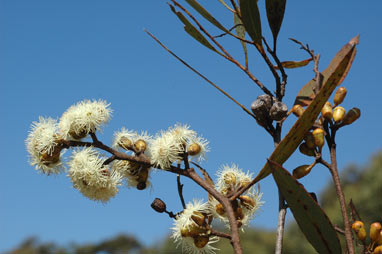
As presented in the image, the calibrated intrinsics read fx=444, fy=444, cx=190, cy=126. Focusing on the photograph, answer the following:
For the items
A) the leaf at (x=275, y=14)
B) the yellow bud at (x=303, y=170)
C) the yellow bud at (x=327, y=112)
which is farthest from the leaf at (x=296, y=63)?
the yellow bud at (x=303, y=170)

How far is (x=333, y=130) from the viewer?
0.92 meters

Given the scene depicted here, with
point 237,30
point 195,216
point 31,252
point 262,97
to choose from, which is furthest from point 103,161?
point 31,252

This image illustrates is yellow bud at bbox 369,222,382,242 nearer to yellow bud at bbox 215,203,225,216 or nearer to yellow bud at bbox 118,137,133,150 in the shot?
yellow bud at bbox 215,203,225,216

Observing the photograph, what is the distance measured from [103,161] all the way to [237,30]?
0.51 metres

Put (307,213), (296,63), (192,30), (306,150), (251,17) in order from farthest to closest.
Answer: (296,63) < (192,30) < (251,17) < (306,150) < (307,213)

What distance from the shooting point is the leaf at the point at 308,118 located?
29.9 inches

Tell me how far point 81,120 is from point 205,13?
414 millimetres

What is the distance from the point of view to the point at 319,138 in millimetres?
865

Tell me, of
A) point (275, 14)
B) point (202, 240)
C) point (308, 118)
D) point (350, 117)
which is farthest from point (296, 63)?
point (202, 240)

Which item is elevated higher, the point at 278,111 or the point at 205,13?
the point at 205,13

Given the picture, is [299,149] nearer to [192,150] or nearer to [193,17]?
[192,150]

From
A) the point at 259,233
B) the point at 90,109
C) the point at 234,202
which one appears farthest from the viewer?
the point at 259,233

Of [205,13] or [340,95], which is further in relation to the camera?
[205,13]

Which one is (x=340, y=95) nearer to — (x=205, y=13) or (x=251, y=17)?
(x=251, y=17)
